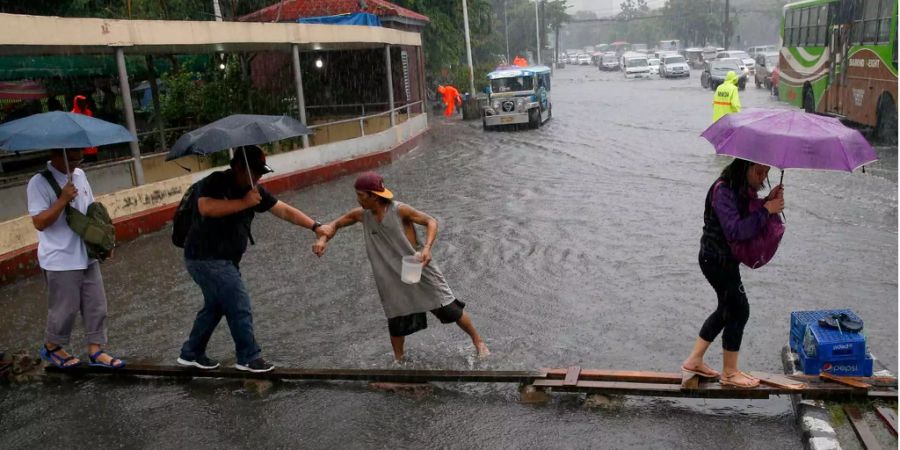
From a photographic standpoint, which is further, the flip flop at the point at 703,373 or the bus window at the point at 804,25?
the bus window at the point at 804,25

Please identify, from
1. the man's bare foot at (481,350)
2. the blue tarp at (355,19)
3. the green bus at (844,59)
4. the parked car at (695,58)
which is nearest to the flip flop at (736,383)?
the man's bare foot at (481,350)

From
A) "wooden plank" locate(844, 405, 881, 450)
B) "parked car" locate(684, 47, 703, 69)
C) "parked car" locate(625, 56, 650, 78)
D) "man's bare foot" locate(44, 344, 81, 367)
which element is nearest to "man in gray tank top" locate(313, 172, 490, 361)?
"man's bare foot" locate(44, 344, 81, 367)

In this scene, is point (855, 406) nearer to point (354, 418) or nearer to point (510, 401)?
point (510, 401)

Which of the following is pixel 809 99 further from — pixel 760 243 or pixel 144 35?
pixel 760 243

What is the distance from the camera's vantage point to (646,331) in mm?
6062

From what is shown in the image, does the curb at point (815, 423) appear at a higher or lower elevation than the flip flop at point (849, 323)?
lower

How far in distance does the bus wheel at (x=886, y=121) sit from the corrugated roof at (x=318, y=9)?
14.3 meters

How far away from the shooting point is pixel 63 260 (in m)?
5.13

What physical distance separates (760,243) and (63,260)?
4422 millimetres

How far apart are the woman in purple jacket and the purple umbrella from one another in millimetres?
199

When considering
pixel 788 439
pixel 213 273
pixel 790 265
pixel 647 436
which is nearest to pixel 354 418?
pixel 213 273

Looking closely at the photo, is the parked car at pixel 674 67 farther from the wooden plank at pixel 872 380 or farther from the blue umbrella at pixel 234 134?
the blue umbrella at pixel 234 134

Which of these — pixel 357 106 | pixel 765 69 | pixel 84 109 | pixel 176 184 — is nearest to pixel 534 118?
pixel 357 106

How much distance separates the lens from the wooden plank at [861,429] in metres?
3.74
